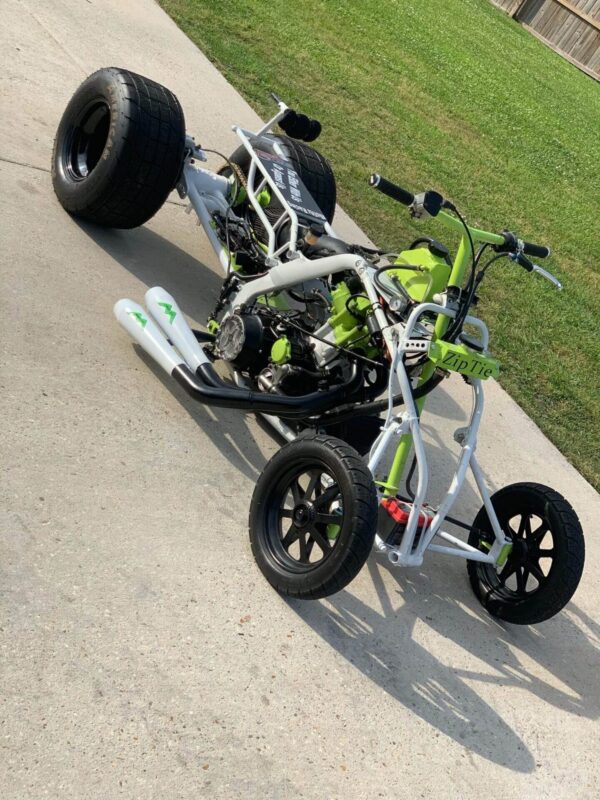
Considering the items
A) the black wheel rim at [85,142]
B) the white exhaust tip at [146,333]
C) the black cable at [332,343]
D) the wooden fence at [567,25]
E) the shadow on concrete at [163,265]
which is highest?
the wooden fence at [567,25]

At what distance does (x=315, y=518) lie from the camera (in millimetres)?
3477

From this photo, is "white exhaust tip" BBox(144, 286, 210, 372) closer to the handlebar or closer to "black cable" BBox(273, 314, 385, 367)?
"black cable" BBox(273, 314, 385, 367)

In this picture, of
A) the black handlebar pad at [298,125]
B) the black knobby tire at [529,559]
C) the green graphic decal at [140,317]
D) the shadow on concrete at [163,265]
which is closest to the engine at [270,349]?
the green graphic decal at [140,317]

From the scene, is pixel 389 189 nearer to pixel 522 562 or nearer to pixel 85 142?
pixel 522 562

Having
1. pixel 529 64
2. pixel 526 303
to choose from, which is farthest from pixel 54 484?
pixel 529 64

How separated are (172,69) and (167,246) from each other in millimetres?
3422

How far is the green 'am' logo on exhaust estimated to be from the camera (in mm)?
4359

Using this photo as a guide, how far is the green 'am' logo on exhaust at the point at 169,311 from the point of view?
436 cm

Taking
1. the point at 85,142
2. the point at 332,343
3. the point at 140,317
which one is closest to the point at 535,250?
the point at 332,343

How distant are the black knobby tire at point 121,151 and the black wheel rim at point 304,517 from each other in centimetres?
220

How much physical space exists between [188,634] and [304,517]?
69 centimetres

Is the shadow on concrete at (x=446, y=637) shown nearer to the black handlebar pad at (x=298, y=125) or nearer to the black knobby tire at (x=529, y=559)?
the black knobby tire at (x=529, y=559)

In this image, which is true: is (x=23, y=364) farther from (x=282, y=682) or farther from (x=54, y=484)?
(x=282, y=682)

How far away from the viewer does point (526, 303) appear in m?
7.75
